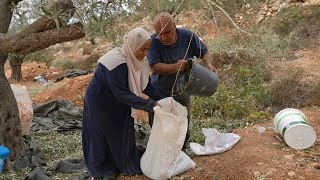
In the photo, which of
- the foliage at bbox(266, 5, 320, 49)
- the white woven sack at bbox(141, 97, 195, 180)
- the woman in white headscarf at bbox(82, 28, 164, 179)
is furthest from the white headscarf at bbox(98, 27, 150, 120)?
the foliage at bbox(266, 5, 320, 49)

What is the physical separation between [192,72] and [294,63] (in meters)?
5.53

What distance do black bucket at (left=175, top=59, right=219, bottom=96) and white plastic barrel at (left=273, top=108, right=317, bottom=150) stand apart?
0.78 meters

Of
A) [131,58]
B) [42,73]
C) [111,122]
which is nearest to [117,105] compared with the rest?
[111,122]

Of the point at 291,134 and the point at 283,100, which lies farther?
the point at 283,100

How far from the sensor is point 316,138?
4145 millimetres

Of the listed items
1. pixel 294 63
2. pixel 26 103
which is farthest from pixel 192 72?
pixel 294 63

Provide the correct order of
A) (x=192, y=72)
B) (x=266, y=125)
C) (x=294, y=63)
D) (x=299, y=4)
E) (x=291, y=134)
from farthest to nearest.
→ (x=299, y=4)
(x=294, y=63)
(x=266, y=125)
(x=291, y=134)
(x=192, y=72)

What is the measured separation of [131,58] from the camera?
3219mm

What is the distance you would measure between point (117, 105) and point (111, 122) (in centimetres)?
15

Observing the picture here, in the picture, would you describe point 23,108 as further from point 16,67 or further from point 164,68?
point 16,67

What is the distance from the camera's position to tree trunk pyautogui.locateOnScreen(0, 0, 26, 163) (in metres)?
4.41

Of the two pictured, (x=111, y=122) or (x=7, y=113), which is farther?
(x=7, y=113)

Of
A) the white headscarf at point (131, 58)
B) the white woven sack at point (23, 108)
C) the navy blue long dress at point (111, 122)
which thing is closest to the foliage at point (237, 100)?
the navy blue long dress at point (111, 122)

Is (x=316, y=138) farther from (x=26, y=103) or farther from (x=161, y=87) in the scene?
(x=26, y=103)
